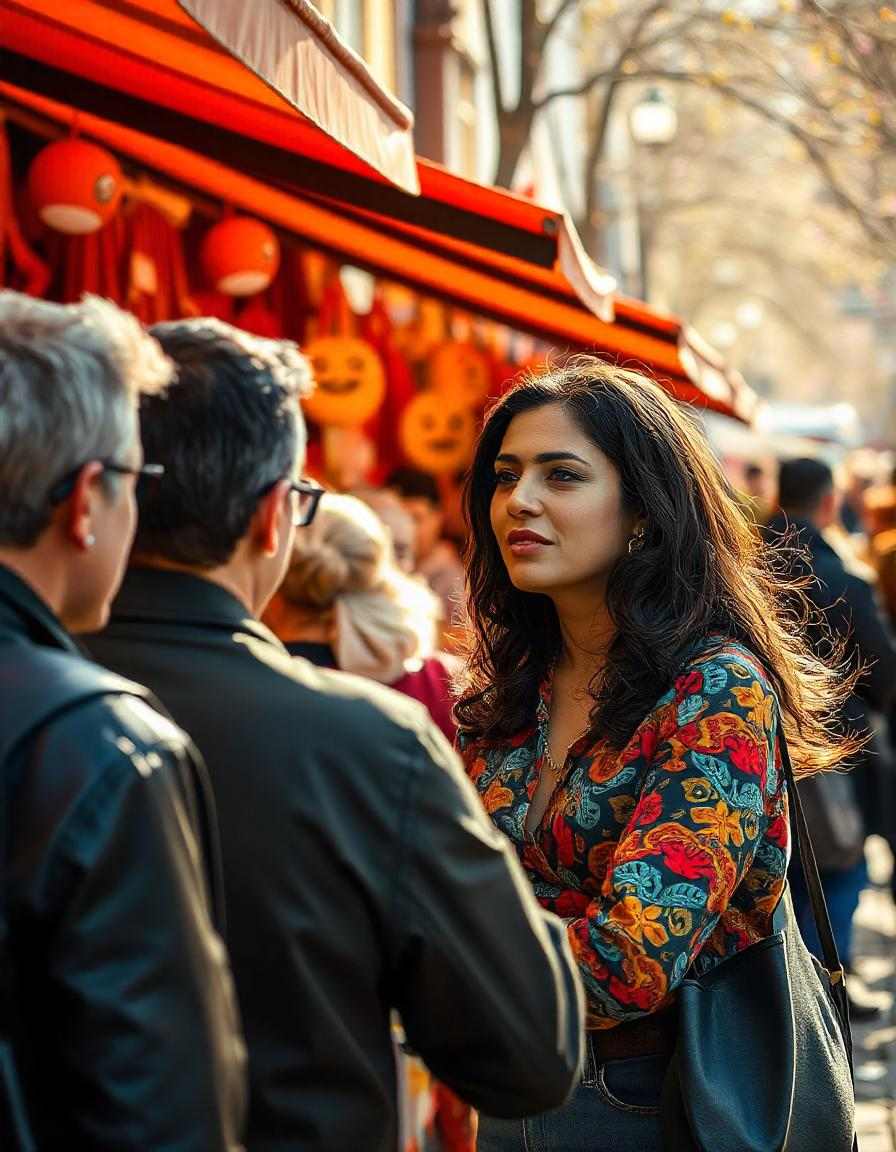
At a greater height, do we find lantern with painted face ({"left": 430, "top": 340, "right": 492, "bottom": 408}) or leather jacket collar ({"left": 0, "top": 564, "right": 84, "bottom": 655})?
lantern with painted face ({"left": 430, "top": 340, "right": 492, "bottom": 408})

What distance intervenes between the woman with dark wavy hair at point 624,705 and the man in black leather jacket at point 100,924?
934 millimetres

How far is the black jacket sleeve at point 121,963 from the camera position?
1550 millimetres

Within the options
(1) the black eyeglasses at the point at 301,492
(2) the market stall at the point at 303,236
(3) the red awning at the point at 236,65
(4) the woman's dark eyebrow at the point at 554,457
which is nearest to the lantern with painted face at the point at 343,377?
(2) the market stall at the point at 303,236

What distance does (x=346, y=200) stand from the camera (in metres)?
4.58

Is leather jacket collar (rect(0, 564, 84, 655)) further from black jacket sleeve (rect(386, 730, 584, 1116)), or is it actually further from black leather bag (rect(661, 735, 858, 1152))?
black leather bag (rect(661, 735, 858, 1152))

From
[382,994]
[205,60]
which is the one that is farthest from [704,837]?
[205,60]

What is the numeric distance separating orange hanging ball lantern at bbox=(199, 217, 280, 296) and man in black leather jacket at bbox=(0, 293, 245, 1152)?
424 centimetres

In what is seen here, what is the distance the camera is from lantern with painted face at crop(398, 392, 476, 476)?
7.55 meters

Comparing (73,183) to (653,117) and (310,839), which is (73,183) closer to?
(310,839)

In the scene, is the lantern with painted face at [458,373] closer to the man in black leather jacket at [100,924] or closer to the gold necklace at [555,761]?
the gold necklace at [555,761]

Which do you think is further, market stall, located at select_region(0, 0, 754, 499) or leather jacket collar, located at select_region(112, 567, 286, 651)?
market stall, located at select_region(0, 0, 754, 499)

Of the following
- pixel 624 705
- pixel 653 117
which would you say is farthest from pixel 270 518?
pixel 653 117

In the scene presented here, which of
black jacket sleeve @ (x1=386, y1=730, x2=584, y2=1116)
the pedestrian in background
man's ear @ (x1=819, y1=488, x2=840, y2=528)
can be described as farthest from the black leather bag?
man's ear @ (x1=819, y1=488, x2=840, y2=528)

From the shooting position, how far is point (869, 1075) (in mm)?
6102
